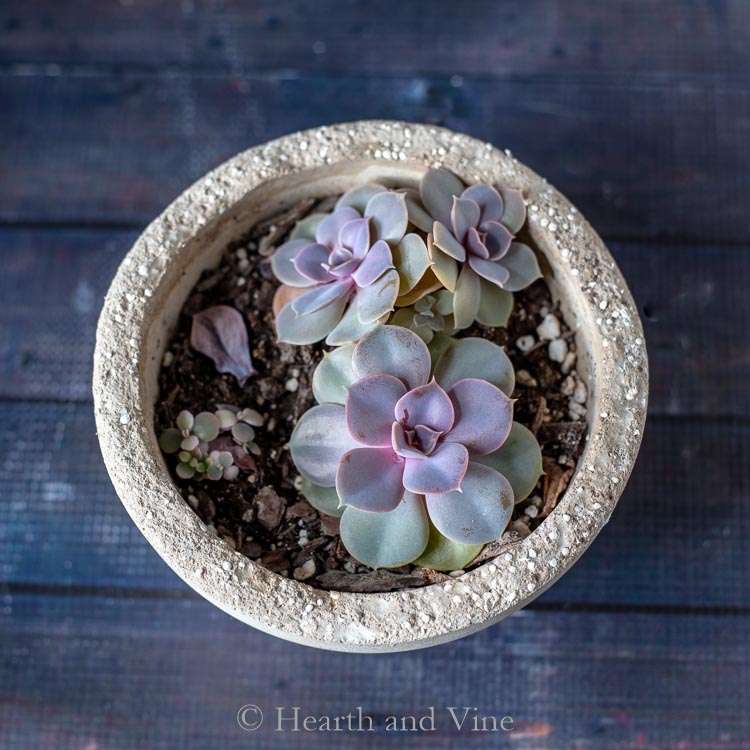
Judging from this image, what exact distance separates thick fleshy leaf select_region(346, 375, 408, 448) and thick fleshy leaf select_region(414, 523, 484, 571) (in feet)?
0.39

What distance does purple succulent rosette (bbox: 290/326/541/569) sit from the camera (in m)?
0.78

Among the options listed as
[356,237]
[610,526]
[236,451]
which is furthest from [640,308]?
[236,451]

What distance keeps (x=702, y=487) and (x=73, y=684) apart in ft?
2.91

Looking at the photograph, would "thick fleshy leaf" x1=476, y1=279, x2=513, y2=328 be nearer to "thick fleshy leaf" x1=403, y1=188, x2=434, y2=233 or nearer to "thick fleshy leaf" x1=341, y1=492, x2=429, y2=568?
"thick fleshy leaf" x1=403, y1=188, x2=434, y2=233

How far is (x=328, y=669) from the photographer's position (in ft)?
3.63

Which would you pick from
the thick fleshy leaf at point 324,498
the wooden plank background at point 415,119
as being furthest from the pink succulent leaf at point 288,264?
the wooden plank background at point 415,119

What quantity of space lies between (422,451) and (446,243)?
0.21 m

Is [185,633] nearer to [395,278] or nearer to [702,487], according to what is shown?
[395,278]

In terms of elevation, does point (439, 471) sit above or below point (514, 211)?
below

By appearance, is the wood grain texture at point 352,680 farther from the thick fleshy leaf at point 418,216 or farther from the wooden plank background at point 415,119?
the thick fleshy leaf at point 418,216

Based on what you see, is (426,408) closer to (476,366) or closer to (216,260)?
(476,366)

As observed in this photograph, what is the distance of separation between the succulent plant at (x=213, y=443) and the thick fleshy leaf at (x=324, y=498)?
9cm

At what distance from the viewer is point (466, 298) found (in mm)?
873
